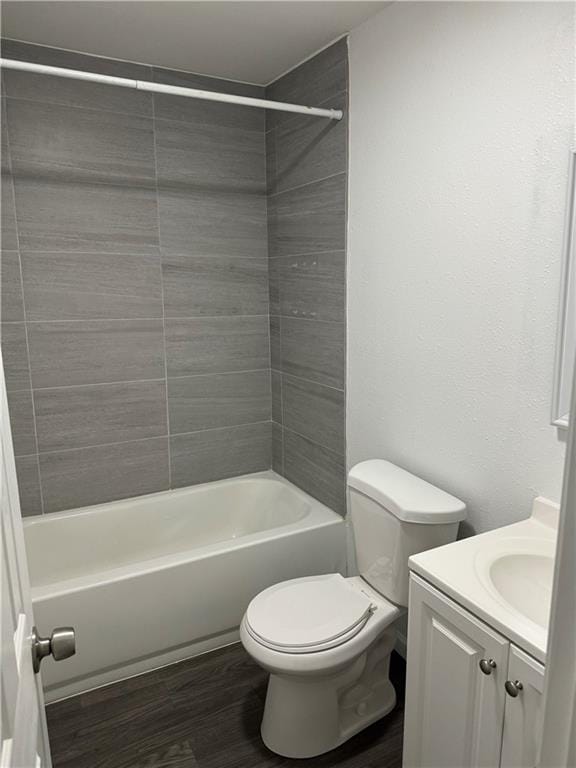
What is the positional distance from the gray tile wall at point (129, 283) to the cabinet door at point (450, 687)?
1.27 metres

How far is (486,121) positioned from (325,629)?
1.63 metres

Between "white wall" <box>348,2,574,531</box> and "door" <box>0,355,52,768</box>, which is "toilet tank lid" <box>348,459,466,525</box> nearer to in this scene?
"white wall" <box>348,2,574,531</box>

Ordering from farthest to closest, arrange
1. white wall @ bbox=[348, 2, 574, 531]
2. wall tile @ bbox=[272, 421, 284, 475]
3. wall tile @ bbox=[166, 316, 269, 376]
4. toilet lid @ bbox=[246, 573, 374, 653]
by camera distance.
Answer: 1. wall tile @ bbox=[272, 421, 284, 475]
2. wall tile @ bbox=[166, 316, 269, 376]
3. toilet lid @ bbox=[246, 573, 374, 653]
4. white wall @ bbox=[348, 2, 574, 531]

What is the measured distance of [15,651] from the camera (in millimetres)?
776

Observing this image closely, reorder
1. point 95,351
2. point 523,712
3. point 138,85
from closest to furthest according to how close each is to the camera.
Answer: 1. point 523,712
2. point 138,85
3. point 95,351

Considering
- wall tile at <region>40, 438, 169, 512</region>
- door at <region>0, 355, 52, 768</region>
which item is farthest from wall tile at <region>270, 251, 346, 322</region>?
door at <region>0, 355, 52, 768</region>

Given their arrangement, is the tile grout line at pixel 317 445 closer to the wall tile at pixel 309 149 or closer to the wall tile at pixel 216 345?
the wall tile at pixel 216 345

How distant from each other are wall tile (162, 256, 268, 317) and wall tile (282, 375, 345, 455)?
455 mm

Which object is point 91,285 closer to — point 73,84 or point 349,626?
point 73,84

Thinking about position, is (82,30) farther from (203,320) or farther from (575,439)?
(575,439)

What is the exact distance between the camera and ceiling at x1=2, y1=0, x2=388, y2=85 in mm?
1920

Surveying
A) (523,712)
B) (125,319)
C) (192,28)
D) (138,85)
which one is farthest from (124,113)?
(523,712)

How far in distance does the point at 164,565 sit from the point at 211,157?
1.91 m

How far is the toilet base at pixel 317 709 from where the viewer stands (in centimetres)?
177
